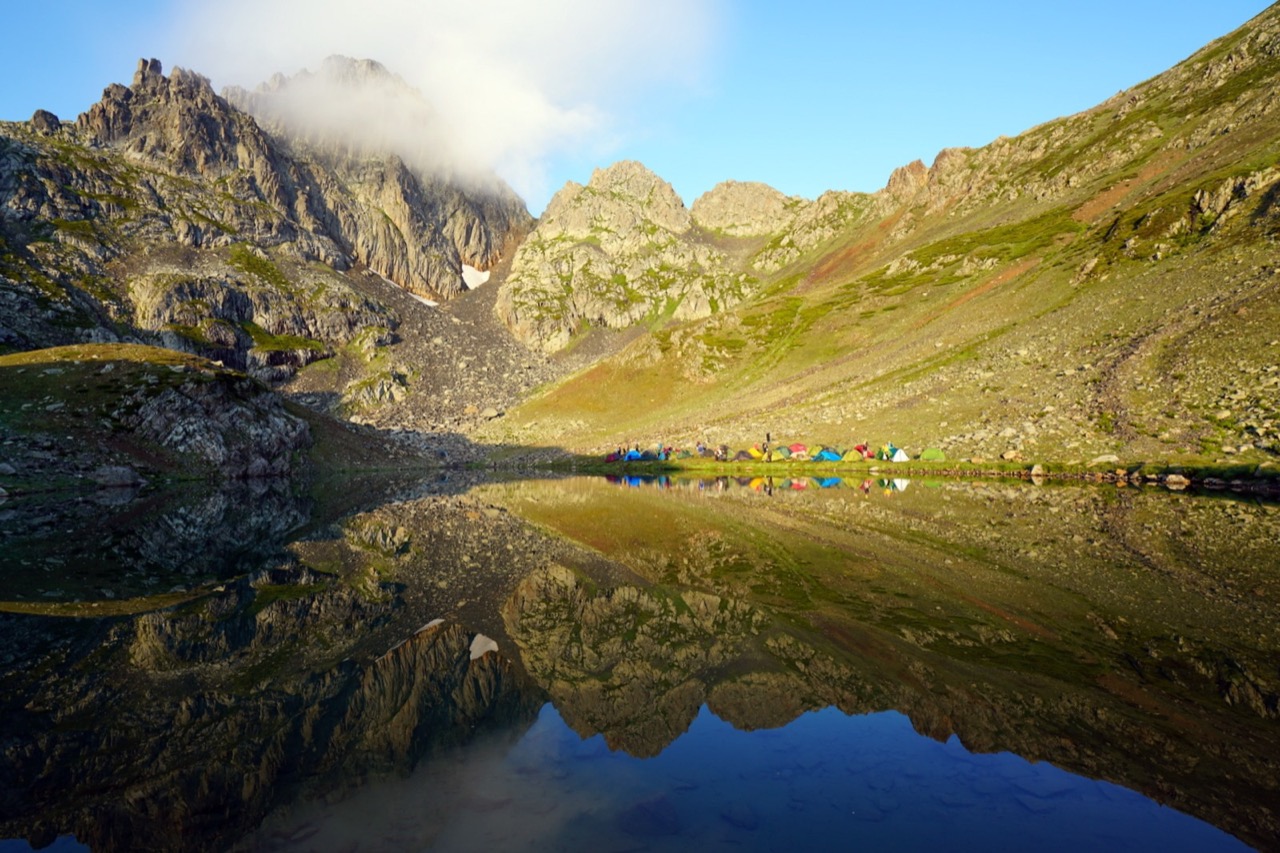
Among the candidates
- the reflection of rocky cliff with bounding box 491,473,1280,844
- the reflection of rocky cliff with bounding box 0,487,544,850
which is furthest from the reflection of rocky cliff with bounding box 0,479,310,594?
the reflection of rocky cliff with bounding box 491,473,1280,844

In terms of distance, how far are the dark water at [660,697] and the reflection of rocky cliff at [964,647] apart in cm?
10

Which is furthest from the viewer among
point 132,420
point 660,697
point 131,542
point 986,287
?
point 986,287

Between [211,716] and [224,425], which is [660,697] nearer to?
[211,716]

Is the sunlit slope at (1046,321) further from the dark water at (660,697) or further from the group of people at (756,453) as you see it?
the dark water at (660,697)

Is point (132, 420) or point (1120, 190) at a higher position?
point (1120, 190)

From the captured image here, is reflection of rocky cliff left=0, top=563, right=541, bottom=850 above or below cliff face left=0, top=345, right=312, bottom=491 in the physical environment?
below

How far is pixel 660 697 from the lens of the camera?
1464cm

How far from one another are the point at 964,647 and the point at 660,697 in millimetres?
8375

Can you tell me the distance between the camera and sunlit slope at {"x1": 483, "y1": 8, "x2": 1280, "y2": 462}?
63.2 m

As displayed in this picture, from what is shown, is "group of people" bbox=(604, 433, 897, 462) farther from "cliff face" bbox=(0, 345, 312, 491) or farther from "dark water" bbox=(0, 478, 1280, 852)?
"cliff face" bbox=(0, 345, 312, 491)

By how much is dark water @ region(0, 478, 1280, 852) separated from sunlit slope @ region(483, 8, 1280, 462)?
38.6 meters

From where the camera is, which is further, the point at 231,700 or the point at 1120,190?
the point at 1120,190

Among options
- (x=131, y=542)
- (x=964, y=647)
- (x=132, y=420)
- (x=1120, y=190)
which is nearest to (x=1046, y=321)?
(x=1120, y=190)

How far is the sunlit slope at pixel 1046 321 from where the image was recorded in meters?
63.2
